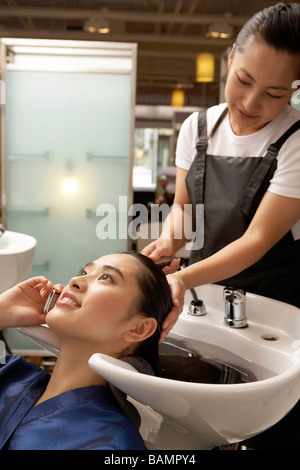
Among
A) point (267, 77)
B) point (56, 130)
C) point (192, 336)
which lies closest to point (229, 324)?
point (192, 336)

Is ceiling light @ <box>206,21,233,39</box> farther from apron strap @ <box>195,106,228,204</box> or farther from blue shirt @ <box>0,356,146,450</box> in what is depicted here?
blue shirt @ <box>0,356,146,450</box>

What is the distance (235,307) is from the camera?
1.34 m

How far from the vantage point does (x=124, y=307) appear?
1105 millimetres

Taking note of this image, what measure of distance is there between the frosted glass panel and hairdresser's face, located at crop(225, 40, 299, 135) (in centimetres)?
205

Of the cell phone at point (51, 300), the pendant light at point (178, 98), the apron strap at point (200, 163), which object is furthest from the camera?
the pendant light at point (178, 98)

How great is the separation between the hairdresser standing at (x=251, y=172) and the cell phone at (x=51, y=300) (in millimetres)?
271

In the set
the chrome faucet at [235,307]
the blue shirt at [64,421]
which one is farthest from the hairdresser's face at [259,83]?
the blue shirt at [64,421]

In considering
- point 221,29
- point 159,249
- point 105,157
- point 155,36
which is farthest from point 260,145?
point 155,36

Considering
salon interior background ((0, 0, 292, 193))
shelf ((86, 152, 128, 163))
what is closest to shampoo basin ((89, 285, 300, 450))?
shelf ((86, 152, 128, 163))

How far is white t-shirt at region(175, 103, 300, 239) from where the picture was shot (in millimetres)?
1380

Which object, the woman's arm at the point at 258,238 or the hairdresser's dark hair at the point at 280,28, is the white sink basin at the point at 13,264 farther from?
the hairdresser's dark hair at the point at 280,28

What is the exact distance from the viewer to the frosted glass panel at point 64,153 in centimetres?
338
